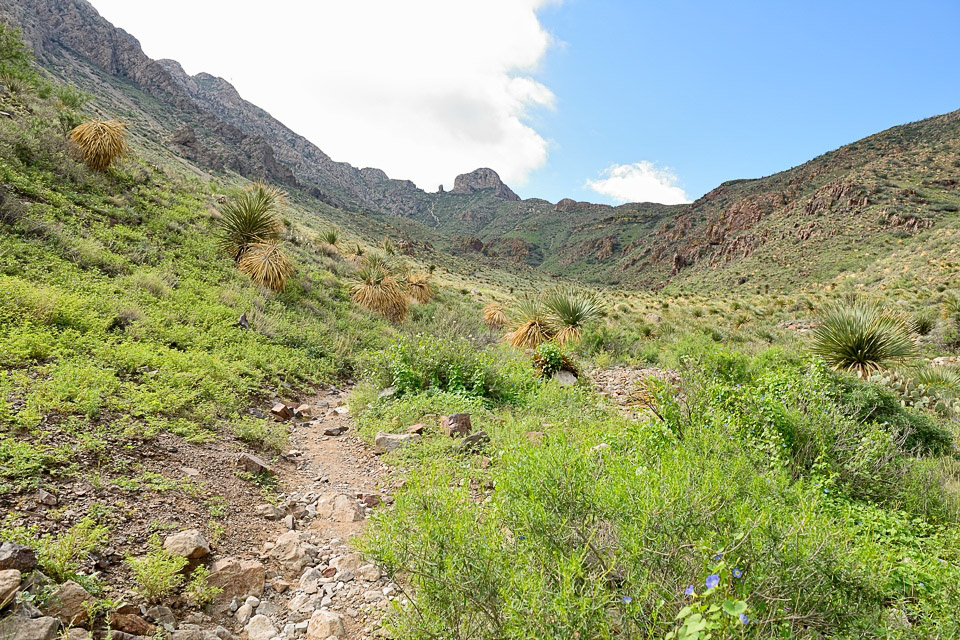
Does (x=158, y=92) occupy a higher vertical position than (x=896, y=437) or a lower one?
higher

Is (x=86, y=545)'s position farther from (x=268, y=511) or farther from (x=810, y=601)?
(x=810, y=601)

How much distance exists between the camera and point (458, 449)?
14.3 feet

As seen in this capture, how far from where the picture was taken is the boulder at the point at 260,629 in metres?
2.35

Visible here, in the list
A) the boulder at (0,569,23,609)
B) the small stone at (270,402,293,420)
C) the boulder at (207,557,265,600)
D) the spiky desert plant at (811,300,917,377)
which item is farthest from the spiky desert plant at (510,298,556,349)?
the boulder at (0,569,23,609)

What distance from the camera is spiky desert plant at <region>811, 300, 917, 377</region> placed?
301 inches

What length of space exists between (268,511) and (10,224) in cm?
701

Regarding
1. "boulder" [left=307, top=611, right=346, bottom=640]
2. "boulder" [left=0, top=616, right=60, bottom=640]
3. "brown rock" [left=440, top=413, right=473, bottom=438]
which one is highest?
"brown rock" [left=440, top=413, right=473, bottom=438]

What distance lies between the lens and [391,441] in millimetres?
4730

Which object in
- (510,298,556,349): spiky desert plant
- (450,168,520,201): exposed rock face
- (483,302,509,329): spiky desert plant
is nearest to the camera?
(510,298,556,349): spiky desert plant

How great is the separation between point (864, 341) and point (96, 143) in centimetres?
1656

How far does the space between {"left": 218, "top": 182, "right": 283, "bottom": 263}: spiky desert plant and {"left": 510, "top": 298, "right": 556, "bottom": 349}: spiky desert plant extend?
6915mm

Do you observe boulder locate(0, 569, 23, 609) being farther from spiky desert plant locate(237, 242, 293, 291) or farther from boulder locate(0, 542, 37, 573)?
spiky desert plant locate(237, 242, 293, 291)

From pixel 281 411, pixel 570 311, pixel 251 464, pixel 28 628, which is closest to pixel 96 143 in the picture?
pixel 281 411

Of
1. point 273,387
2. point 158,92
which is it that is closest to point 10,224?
point 273,387
